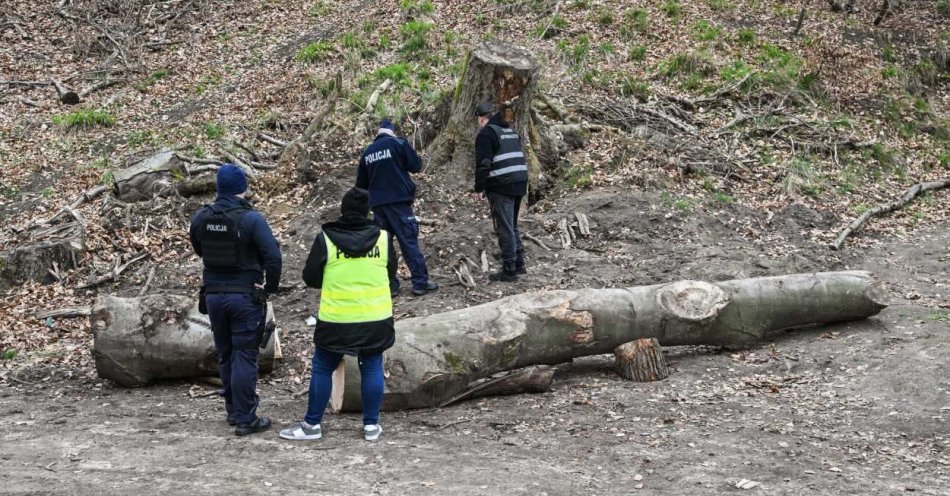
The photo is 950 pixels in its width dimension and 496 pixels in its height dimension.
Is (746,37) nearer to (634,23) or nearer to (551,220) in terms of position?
(634,23)

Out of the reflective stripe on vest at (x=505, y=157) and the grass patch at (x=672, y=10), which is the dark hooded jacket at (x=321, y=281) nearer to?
the reflective stripe on vest at (x=505, y=157)

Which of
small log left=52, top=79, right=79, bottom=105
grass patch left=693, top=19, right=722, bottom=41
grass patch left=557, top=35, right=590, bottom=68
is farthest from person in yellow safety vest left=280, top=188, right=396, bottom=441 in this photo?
small log left=52, top=79, right=79, bottom=105

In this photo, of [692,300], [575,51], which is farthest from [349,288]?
[575,51]

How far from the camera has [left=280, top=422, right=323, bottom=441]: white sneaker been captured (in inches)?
237

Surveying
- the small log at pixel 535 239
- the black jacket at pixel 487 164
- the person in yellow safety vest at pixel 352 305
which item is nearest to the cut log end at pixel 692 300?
the black jacket at pixel 487 164

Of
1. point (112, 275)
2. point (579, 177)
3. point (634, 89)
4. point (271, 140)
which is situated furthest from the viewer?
point (634, 89)

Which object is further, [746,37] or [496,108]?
[746,37]

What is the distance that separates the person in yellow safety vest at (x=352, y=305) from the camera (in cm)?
584

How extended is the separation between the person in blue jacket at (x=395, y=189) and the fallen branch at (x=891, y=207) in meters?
5.28

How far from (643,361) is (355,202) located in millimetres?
2938

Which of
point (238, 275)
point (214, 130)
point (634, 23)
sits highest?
point (634, 23)

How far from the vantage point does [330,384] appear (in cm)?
602

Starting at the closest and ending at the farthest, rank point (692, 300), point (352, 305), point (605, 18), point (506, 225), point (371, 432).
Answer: point (352, 305)
point (371, 432)
point (692, 300)
point (506, 225)
point (605, 18)

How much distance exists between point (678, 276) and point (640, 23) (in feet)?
30.0
